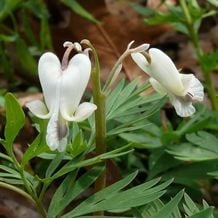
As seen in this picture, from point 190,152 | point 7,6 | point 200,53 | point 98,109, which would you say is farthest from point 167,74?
point 7,6

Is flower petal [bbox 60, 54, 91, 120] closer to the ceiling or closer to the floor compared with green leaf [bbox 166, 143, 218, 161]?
closer to the ceiling

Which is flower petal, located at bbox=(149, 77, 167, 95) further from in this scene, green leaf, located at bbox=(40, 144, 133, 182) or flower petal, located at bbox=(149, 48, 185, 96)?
green leaf, located at bbox=(40, 144, 133, 182)

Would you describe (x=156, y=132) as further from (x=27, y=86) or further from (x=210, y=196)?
(x=27, y=86)

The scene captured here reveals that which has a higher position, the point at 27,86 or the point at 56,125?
the point at 56,125

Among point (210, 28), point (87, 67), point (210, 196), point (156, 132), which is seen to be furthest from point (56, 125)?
point (210, 28)

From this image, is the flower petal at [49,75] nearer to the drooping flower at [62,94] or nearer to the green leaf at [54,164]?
the drooping flower at [62,94]

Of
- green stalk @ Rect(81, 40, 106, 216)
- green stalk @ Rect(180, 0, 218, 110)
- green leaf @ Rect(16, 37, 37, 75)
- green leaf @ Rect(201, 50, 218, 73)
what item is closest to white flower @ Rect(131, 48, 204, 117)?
green stalk @ Rect(81, 40, 106, 216)
